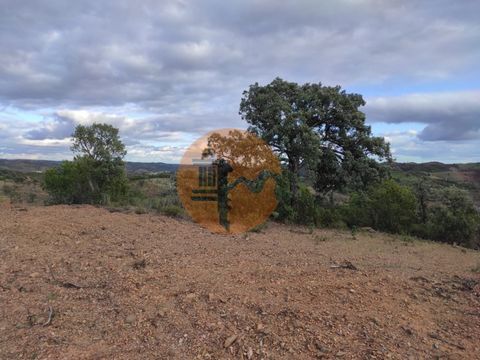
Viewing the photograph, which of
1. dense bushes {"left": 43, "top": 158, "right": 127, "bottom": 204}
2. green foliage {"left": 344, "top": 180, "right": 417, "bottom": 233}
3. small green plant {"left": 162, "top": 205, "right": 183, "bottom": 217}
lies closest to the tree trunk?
green foliage {"left": 344, "top": 180, "right": 417, "bottom": 233}

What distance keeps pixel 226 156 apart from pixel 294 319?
868 cm

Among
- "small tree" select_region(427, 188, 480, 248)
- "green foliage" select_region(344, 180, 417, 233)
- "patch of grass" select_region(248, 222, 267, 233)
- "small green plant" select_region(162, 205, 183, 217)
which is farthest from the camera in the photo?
"green foliage" select_region(344, 180, 417, 233)

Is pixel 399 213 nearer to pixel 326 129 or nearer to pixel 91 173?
pixel 326 129

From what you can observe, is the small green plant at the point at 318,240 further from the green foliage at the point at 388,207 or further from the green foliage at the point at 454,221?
the green foliage at the point at 454,221

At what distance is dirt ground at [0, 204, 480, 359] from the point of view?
3457 millimetres

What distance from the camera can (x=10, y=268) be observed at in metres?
5.44

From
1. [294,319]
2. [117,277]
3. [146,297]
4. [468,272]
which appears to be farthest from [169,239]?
[468,272]

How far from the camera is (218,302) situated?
14.5ft

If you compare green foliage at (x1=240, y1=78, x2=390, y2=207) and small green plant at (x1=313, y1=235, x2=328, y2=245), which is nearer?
small green plant at (x1=313, y1=235, x2=328, y2=245)

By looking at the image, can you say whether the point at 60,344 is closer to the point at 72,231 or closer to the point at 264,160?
the point at 72,231

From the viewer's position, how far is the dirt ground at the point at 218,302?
3457 millimetres

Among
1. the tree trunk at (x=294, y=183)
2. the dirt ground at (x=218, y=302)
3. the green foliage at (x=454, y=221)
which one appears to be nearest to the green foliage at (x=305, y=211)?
the tree trunk at (x=294, y=183)

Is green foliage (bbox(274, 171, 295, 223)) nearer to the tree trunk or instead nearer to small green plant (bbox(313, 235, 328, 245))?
the tree trunk

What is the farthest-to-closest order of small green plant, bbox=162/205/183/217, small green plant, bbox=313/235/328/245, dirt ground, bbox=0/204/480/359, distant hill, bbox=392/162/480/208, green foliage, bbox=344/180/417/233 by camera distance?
distant hill, bbox=392/162/480/208 → green foliage, bbox=344/180/417/233 → small green plant, bbox=162/205/183/217 → small green plant, bbox=313/235/328/245 → dirt ground, bbox=0/204/480/359
